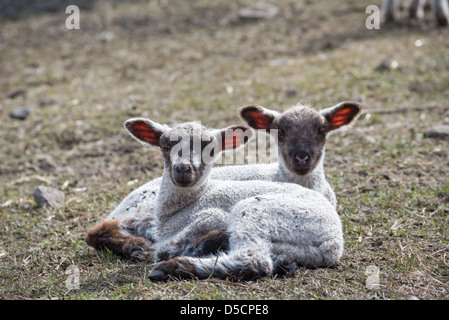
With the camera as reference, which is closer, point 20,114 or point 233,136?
point 233,136

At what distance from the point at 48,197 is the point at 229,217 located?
9.76ft

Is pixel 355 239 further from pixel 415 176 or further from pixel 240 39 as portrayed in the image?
pixel 240 39

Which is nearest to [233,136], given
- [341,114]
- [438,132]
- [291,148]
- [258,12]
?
[291,148]

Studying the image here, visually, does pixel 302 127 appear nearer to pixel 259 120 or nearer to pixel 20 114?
pixel 259 120

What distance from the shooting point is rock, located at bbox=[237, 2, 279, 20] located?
1459cm

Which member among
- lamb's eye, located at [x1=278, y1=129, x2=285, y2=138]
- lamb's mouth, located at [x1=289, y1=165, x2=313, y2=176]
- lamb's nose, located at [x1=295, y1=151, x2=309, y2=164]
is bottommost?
lamb's mouth, located at [x1=289, y1=165, x2=313, y2=176]

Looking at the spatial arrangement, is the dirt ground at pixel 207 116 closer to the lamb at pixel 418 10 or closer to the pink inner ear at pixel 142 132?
the lamb at pixel 418 10

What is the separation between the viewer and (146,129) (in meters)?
5.36

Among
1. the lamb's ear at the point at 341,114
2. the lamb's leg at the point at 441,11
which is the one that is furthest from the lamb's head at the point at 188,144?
the lamb's leg at the point at 441,11

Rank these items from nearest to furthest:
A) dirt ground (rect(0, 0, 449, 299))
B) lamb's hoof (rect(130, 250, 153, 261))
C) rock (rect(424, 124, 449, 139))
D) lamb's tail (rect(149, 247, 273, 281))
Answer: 1. lamb's tail (rect(149, 247, 273, 281))
2. dirt ground (rect(0, 0, 449, 299))
3. lamb's hoof (rect(130, 250, 153, 261))
4. rock (rect(424, 124, 449, 139))

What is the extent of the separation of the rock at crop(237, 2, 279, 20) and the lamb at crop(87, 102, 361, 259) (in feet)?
30.3

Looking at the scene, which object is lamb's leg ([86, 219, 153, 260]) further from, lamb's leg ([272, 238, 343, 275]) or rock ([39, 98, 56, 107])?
rock ([39, 98, 56, 107])

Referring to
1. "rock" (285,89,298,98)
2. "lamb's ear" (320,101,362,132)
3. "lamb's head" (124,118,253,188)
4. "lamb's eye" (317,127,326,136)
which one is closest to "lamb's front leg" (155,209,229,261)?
"lamb's head" (124,118,253,188)

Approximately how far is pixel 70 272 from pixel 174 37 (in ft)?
32.7
